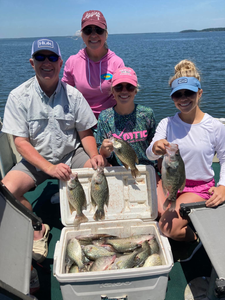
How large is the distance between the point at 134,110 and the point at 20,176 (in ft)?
5.43

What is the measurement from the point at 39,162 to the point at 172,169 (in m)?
1.54

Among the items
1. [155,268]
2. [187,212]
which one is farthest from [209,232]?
[155,268]

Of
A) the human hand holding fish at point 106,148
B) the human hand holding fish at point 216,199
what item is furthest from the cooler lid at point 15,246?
the human hand holding fish at point 216,199

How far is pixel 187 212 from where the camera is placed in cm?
233

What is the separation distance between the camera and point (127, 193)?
2982mm

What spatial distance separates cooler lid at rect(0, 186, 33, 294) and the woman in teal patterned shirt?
4.17 ft

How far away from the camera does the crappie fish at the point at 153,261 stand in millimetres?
2332

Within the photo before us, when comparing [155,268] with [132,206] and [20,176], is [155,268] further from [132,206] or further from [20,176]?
[20,176]

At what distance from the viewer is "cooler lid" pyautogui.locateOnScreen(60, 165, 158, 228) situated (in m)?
2.92

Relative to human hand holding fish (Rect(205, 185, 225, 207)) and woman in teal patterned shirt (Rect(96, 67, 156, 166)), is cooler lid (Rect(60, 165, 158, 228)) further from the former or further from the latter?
human hand holding fish (Rect(205, 185, 225, 207))

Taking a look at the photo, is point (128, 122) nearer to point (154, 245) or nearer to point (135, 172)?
point (135, 172)

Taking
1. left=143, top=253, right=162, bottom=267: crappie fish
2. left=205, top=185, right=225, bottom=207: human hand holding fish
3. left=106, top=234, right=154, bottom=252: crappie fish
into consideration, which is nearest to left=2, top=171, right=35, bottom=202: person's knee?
left=106, top=234, right=154, bottom=252: crappie fish

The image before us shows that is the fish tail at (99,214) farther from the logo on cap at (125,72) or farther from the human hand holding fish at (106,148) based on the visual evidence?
the logo on cap at (125,72)

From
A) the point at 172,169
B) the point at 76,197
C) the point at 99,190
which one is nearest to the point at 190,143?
the point at 172,169
